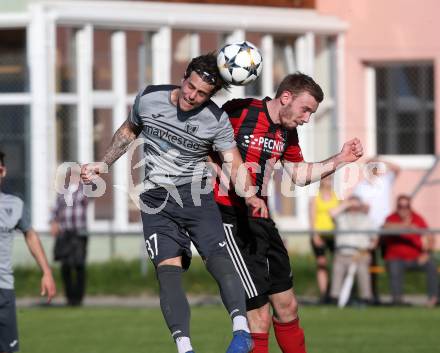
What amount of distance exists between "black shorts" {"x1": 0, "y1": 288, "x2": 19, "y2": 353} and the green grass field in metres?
3.31

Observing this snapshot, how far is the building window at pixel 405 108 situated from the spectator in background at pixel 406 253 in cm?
495

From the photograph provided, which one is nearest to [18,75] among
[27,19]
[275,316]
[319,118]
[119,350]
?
[27,19]

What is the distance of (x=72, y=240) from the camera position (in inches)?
718

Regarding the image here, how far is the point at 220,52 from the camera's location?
9.05 meters

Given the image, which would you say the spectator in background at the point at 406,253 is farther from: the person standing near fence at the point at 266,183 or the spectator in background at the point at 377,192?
the person standing near fence at the point at 266,183

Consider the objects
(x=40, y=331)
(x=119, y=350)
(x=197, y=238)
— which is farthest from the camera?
(x=40, y=331)

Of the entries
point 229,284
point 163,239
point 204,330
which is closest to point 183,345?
point 229,284

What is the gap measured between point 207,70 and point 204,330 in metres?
6.63

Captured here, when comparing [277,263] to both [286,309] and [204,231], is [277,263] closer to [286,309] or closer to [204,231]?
[286,309]

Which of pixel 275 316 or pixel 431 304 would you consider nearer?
pixel 275 316

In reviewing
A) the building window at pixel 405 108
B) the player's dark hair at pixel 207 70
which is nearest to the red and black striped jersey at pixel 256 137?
A: the player's dark hair at pixel 207 70

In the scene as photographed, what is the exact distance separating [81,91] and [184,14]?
2502mm

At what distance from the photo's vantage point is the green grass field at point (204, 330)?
13273 mm

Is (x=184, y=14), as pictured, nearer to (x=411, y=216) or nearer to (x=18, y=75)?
(x=18, y=75)
